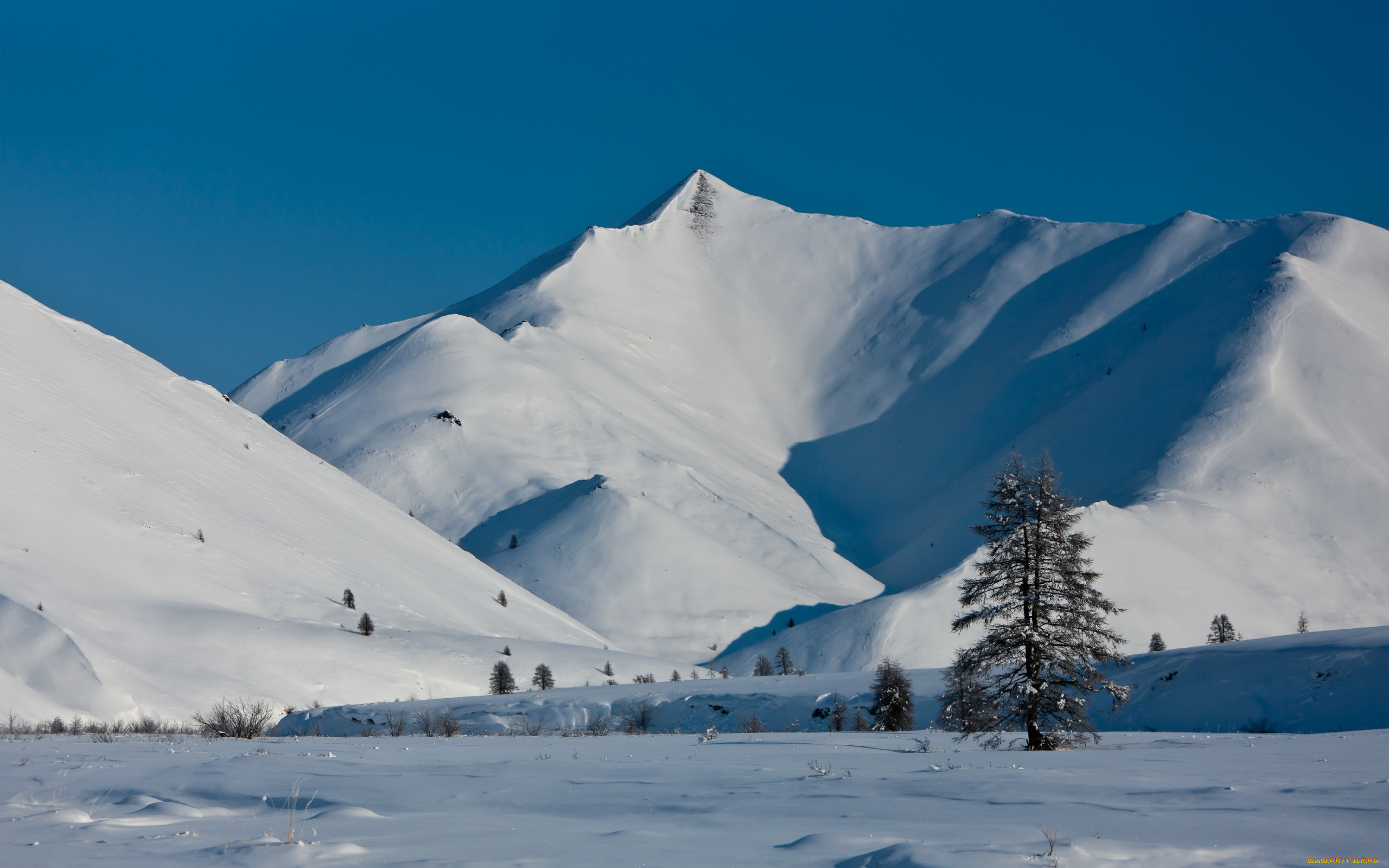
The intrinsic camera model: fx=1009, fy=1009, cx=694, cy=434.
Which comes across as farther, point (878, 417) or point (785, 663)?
point (878, 417)

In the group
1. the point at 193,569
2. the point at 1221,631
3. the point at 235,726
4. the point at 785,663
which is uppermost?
the point at 193,569

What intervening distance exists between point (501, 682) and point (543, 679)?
418 centimetres

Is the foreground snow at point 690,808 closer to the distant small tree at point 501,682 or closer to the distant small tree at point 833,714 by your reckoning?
the distant small tree at point 833,714

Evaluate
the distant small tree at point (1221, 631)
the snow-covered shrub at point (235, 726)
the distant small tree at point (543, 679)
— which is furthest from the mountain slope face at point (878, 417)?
the snow-covered shrub at point (235, 726)

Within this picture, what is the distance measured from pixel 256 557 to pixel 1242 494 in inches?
3498

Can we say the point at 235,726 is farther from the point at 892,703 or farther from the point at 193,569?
the point at 193,569

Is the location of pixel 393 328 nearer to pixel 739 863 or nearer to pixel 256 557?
pixel 256 557

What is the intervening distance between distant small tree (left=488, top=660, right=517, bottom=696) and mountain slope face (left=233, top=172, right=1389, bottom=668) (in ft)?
126

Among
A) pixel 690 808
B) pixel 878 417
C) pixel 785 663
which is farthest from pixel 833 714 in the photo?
pixel 878 417

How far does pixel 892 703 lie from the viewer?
97.1 feet

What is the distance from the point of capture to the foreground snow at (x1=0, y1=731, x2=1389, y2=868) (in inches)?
283

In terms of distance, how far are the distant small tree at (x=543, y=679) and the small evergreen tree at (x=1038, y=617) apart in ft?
88.8

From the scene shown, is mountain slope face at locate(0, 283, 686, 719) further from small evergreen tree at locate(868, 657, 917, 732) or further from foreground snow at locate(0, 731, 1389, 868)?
foreground snow at locate(0, 731, 1389, 868)

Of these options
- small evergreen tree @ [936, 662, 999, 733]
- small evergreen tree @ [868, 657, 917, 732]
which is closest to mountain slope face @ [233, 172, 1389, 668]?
small evergreen tree @ [868, 657, 917, 732]
